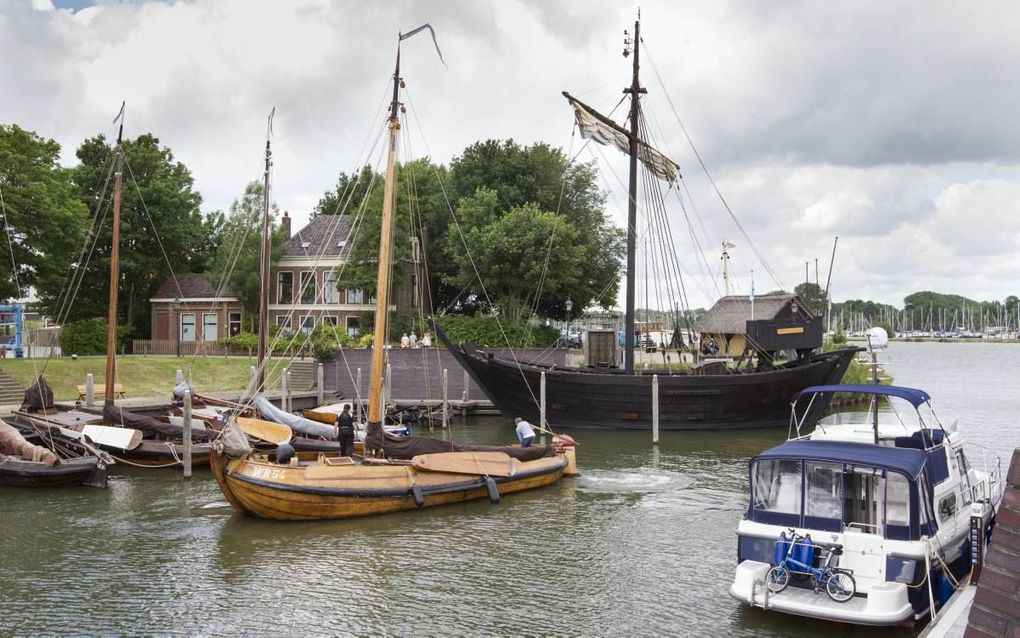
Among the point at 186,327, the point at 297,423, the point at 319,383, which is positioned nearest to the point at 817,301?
the point at 319,383

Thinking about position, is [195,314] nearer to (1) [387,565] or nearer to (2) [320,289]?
(2) [320,289]

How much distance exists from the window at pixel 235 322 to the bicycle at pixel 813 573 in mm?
51012

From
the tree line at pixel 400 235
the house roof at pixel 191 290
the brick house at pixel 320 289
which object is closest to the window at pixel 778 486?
the tree line at pixel 400 235

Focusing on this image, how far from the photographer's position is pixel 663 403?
35.9m

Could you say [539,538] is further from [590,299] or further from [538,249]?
[590,299]

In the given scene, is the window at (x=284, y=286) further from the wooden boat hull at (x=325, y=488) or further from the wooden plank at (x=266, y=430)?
the wooden boat hull at (x=325, y=488)

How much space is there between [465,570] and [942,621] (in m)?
8.65

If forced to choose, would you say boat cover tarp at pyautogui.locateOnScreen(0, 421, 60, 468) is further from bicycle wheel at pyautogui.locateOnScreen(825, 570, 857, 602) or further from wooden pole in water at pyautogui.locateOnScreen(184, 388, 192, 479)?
bicycle wheel at pyautogui.locateOnScreen(825, 570, 857, 602)

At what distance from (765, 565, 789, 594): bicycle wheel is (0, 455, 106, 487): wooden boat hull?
60.7 feet

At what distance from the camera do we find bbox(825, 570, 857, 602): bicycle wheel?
1184 cm

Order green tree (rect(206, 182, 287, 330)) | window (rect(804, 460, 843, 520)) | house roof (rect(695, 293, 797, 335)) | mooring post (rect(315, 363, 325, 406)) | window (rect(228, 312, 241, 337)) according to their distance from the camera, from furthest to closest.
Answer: window (rect(228, 312, 241, 337))
house roof (rect(695, 293, 797, 335))
green tree (rect(206, 182, 287, 330))
mooring post (rect(315, 363, 325, 406))
window (rect(804, 460, 843, 520))

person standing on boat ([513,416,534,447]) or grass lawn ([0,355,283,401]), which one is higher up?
grass lawn ([0,355,283,401])

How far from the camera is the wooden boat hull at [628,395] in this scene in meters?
35.6

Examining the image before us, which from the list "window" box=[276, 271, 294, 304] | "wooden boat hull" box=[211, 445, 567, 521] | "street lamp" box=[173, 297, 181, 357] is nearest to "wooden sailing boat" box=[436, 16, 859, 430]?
"wooden boat hull" box=[211, 445, 567, 521]
